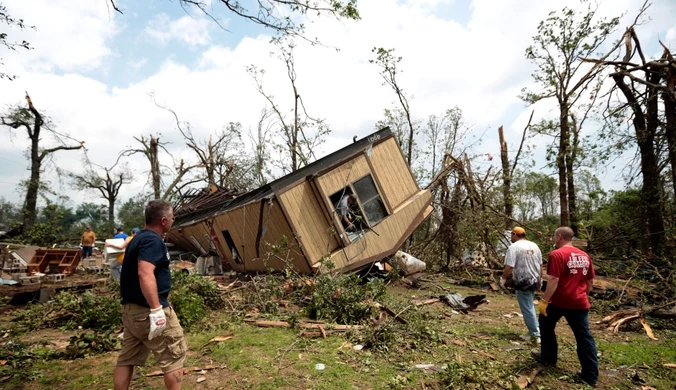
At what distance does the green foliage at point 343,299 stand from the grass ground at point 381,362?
771 mm

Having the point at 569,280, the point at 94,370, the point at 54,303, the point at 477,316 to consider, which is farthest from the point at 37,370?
the point at 477,316

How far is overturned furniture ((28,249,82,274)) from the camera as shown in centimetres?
1271

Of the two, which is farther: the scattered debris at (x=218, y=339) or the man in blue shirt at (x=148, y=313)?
the scattered debris at (x=218, y=339)

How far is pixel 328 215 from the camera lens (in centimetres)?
956

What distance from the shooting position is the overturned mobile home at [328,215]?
921 centimetres

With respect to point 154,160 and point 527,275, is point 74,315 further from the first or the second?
point 154,160

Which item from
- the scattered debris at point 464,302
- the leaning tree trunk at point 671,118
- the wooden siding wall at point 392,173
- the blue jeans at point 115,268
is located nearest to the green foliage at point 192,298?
the blue jeans at point 115,268

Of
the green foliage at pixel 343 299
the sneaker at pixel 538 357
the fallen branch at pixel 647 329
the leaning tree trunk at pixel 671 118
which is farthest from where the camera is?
the leaning tree trunk at pixel 671 118

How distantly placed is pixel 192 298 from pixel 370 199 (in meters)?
5.48

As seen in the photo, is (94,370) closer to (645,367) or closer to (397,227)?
(645,367)

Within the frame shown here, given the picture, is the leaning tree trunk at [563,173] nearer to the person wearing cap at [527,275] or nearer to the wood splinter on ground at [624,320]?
the wood splinter on ground at [624,320]

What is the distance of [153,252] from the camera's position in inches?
126

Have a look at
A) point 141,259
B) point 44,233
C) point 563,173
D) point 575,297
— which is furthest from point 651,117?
point 44,233

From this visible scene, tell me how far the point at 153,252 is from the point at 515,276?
5168 mm
